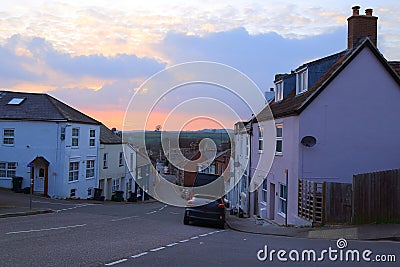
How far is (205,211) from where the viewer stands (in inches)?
798

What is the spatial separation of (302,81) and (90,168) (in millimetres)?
23751

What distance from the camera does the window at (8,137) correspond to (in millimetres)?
36688

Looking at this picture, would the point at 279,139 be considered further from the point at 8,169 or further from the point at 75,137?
the point at 8,169

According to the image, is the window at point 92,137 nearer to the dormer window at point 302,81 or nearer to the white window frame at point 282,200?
the white window frame at point 282,200

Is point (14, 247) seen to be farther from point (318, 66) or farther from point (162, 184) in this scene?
point (162, 184)

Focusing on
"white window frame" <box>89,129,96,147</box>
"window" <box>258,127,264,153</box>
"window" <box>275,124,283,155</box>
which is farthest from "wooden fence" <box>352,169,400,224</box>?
"white window frame" <box>89,129,96,147</box>

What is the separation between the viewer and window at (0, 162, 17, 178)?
36.5m

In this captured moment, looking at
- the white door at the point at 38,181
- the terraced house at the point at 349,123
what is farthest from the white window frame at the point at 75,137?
the terraced house at the point at 349,123

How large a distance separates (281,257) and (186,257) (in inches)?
87.4

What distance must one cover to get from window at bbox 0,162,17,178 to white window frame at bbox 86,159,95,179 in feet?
21.9

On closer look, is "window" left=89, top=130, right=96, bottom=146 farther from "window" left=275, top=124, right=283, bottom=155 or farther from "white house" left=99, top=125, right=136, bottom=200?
"window" left=275, top=124, right=283, bottom=155

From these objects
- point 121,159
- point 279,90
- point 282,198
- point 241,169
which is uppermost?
point 279,90

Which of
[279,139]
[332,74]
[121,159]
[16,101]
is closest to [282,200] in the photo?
[279,139]

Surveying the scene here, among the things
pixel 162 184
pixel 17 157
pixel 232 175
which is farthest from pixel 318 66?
pixel 162 184
